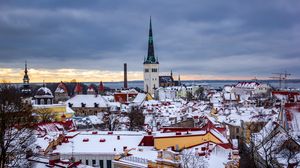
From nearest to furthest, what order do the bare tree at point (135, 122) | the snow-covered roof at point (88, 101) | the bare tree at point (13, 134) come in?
1. the bare tree at point (13, 134)
2. the bare tree at point (135, 122)
3. the snow-covered roof at point (88, 101)

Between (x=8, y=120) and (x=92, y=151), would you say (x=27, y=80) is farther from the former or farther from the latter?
(x=8, y=120)

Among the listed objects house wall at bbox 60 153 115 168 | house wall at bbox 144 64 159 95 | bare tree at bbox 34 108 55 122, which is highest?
house wall at bbox 144 64 159 95

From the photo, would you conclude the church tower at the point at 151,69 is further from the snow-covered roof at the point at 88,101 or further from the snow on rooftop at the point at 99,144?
the snow on rooftop at the point at 99,144

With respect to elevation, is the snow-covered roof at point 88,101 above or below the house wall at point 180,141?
above

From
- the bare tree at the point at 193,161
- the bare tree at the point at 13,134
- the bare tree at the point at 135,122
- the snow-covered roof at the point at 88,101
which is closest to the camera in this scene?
the bare tree at the point at 13,134

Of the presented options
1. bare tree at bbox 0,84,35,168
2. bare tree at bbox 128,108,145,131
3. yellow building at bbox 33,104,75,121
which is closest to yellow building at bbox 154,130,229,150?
bare tree at bbox 0,84,35,168

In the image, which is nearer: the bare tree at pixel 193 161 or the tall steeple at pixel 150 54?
the bare tree at pixel 193 161

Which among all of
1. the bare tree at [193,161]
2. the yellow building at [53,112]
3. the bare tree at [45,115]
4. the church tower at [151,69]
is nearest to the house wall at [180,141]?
the bare tree at [193,161]

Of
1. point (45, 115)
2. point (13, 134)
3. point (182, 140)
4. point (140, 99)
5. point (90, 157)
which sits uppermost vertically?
point (140, 99)

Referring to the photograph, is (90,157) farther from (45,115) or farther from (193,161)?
(45,115)

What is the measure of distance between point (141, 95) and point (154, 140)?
89683mm

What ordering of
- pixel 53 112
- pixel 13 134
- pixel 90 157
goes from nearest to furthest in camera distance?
pixel 13 134
pixel 90 157
pixel 53 112

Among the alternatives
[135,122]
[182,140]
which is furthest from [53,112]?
[182,140]

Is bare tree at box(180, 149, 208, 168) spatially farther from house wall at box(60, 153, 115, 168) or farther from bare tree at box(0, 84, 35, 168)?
house wall at box(60, 153, 115, 168)
